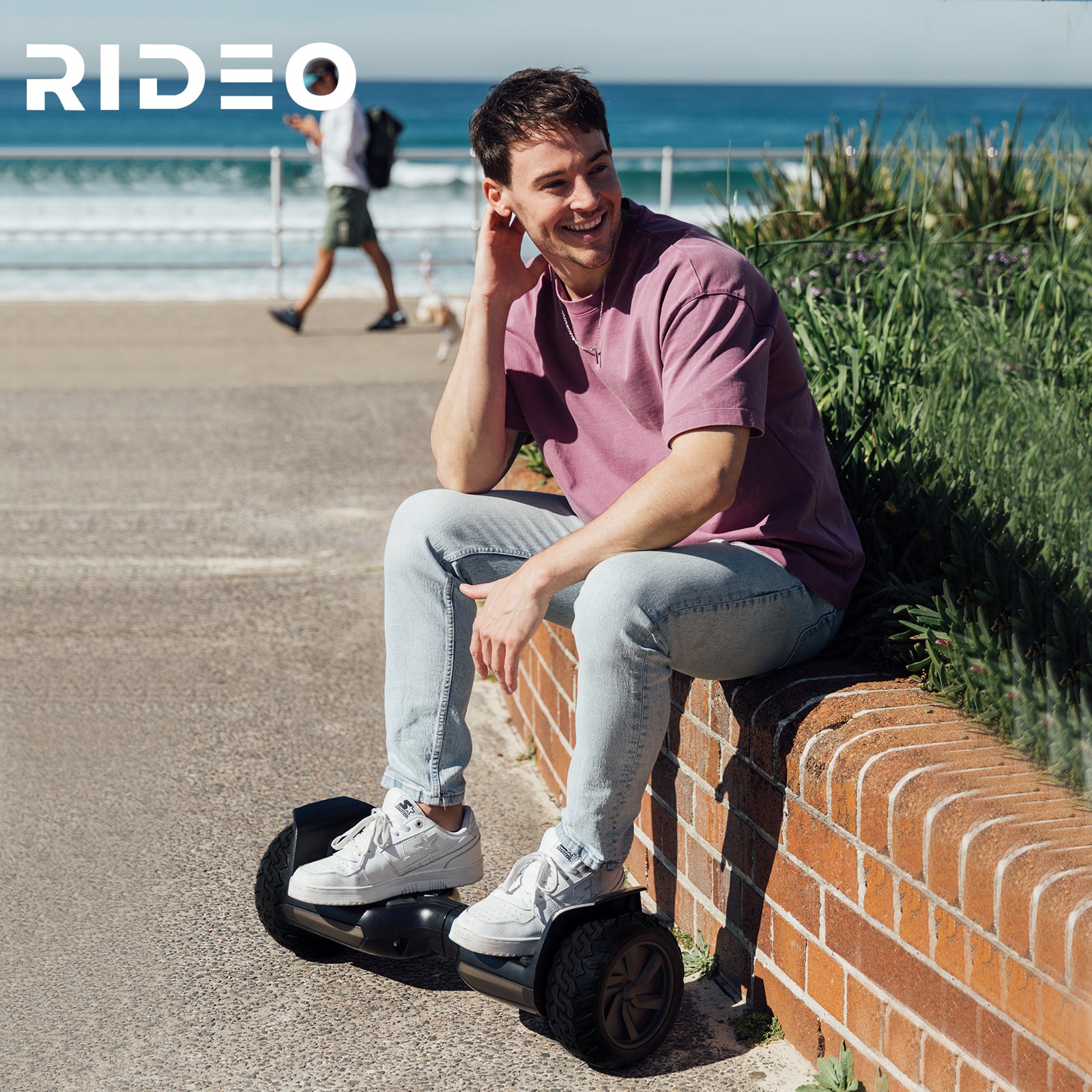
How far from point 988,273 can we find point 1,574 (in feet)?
12.0

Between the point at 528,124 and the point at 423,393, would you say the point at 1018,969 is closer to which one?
the point at 528,124

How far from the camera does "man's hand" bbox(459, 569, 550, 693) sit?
7.57 feet

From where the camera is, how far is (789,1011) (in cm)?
232

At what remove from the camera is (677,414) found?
7.45ft

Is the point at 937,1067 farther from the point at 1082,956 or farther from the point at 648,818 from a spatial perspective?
the point at 648,818

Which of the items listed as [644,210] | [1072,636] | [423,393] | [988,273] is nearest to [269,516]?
[423,393]

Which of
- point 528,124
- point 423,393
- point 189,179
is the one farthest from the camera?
point 189,179

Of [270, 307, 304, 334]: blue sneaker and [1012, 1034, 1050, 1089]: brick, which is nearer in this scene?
[1012, 1034, 1050, 1089]: brick

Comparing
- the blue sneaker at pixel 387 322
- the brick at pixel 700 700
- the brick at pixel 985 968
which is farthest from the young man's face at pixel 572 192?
the blue sneaker at pixel 387 322

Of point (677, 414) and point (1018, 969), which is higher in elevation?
point (677, 414)

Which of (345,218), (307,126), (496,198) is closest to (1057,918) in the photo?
(496,198)

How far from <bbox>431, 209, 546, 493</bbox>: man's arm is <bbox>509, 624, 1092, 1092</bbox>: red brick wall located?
0.60m

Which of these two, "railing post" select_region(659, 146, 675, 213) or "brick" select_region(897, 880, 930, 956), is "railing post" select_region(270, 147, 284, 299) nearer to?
"railing post" select_region(659, 146, 675, 213)

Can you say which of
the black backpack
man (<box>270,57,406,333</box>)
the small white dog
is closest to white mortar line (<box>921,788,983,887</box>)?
the small white dog
